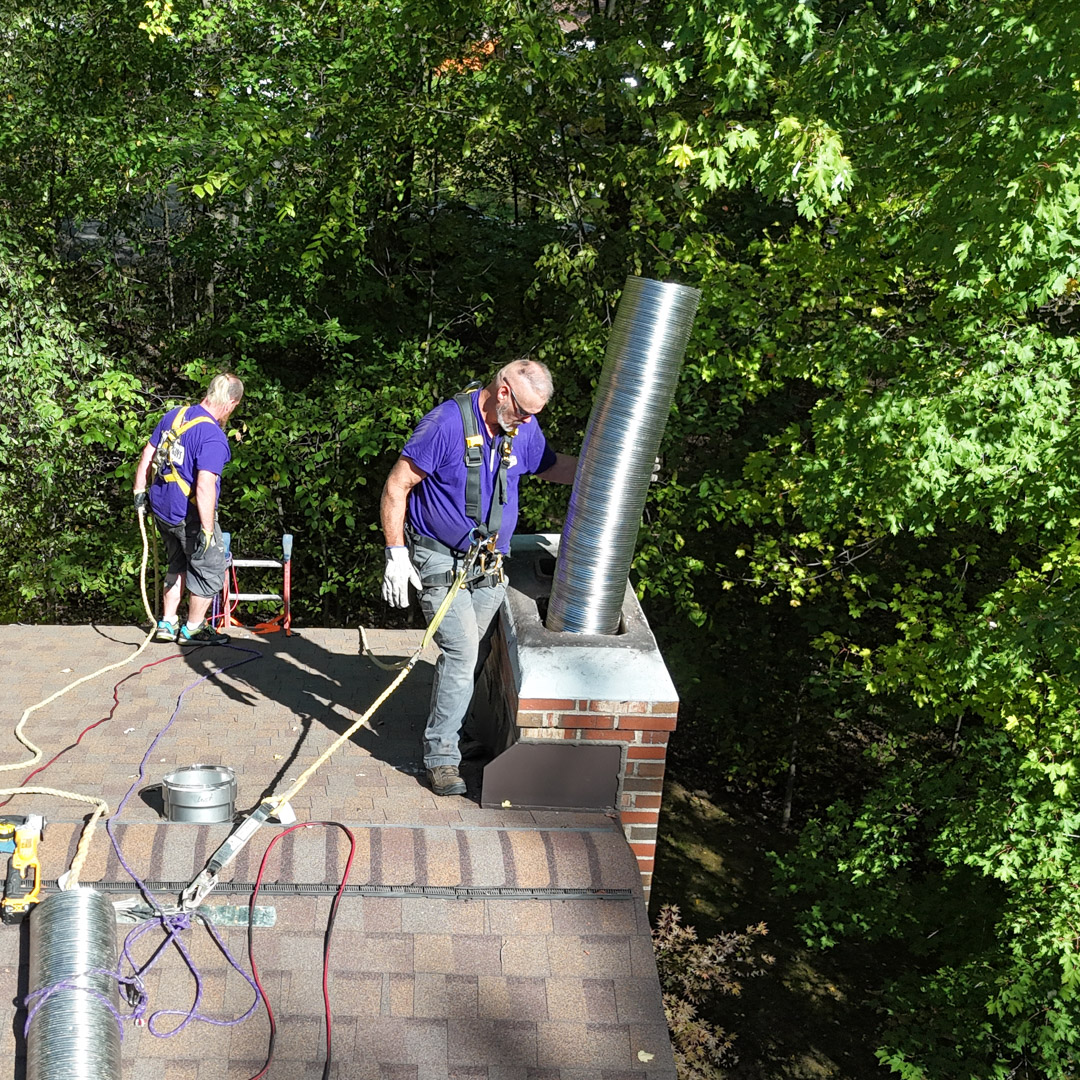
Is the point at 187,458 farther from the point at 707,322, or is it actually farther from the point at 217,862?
the point at 707,322

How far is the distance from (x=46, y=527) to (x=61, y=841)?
8.22 metres

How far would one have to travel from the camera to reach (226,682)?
6.08m

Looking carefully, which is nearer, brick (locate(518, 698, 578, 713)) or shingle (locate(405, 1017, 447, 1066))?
shingle (locate(405, 1017, 447, 1066))

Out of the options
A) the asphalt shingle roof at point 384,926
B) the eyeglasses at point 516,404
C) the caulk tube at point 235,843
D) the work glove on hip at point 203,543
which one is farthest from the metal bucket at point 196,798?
the work glove on hip at point 203,543

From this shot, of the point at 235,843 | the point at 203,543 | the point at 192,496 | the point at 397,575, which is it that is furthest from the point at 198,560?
the point at 235,843

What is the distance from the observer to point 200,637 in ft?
22.1

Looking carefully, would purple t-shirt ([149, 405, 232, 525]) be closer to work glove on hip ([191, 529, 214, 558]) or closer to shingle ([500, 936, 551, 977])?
work glove on hip ([191, 529, 214, 558])

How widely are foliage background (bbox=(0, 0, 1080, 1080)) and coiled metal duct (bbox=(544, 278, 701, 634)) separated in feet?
6.44

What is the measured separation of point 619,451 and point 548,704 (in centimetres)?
112

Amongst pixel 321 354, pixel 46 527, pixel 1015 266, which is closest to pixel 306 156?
pixel 321 354

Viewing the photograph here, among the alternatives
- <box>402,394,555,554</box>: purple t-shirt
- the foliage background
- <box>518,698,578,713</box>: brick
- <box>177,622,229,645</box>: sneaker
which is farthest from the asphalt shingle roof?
the foliage background

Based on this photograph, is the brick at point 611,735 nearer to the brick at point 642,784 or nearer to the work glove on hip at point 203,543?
the brick at point 642,784

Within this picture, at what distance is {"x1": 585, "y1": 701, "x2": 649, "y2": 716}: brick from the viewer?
4.36 metres

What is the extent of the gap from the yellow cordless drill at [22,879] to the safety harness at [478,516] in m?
1.81
